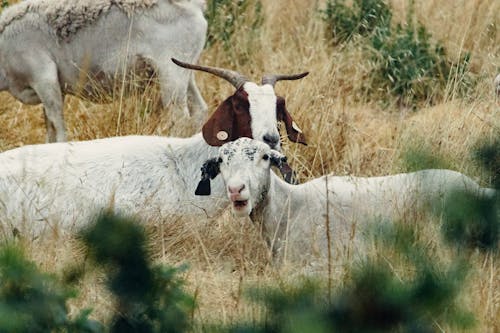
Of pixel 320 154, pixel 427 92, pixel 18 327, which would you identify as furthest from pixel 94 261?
pixel 427 92

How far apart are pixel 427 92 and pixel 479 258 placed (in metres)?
7.28

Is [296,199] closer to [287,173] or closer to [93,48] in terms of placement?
[287,173]

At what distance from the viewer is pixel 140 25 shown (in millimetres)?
7781

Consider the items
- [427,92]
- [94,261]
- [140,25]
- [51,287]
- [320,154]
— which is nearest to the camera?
[94,261]

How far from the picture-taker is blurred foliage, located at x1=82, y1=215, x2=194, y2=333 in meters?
2.02

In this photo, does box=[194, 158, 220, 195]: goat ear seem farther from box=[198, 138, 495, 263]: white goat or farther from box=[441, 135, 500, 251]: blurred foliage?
box=[441, 135, 500, 251]: blurred foliage

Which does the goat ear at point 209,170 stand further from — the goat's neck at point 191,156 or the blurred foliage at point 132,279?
the blurred foliage at point 132,279

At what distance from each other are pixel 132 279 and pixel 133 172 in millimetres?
4407

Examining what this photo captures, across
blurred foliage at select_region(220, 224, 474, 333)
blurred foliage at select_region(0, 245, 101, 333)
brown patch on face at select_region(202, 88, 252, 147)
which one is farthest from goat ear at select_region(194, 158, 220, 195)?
blurred foliage at select_region(220, 224, 474, 333)

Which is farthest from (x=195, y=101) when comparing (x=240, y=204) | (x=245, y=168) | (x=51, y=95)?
(x=240, y=204)

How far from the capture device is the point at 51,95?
7840mm

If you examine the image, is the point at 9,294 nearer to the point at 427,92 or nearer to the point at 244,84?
the point at 244,84

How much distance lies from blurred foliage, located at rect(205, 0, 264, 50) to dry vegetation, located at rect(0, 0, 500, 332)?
0.08 metres

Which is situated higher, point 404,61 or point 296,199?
point 404,61
